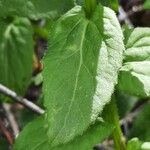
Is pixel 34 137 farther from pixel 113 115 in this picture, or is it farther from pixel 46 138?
pixel 113 115

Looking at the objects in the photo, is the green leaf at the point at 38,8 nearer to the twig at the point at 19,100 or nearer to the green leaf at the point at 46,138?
the green leaf at the point at 46,138

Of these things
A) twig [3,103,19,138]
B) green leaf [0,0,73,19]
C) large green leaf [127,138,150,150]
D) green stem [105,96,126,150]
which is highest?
green leaf [0,0,73,19]

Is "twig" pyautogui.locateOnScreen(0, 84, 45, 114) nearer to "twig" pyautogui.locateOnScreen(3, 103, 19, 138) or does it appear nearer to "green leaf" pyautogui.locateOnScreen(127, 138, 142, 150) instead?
"twig" pyautogui.locateOnScreen(3, 103, 19, 138)

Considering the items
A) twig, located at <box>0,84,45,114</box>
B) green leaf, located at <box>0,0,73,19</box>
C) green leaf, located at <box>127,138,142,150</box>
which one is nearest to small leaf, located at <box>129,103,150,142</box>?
twig, located at <box>0,84,45,114</box>

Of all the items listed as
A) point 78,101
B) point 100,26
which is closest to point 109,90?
point 78,101

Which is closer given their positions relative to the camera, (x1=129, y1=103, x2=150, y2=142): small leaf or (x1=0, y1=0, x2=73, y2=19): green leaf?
(x1=0, y1=0, x2=73, y2=19): green leaf

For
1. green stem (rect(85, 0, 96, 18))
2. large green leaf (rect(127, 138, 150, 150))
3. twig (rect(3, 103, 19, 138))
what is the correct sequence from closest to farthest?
green stem (rect(85, 0, 96, 18)) → large green leaf (rect(127, 138, 150, 150)) → twig (rect(3, 103, 19, 138))

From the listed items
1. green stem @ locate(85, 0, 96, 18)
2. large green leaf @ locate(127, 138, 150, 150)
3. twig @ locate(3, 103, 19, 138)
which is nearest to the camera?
green stem @ locate(85, 0, 96, 18)
